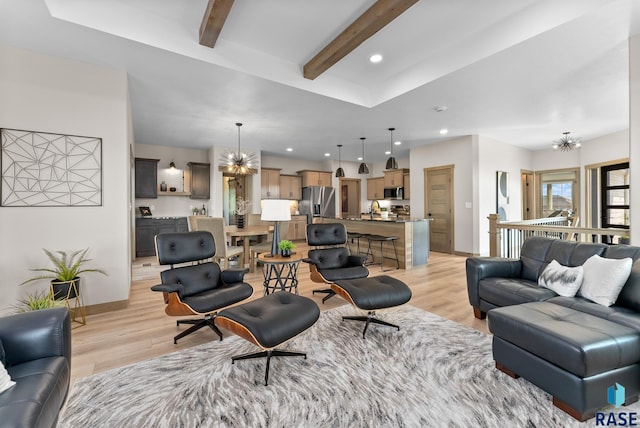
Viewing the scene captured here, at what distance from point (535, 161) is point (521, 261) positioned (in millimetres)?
6928

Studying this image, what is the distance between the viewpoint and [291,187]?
905 cm

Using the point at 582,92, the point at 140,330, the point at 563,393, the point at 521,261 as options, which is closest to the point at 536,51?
the point at 582,92

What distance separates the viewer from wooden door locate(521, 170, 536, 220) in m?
8.03

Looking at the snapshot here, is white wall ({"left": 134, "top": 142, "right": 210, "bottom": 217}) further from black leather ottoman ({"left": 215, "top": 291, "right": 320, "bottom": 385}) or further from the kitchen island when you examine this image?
black leather ottoman ({"left": 215, "top": 291, "right": 320, "bottom": 385})

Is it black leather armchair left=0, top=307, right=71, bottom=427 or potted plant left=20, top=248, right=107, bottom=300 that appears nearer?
black leather armchair left=0, top=307, right=71, bottom=427

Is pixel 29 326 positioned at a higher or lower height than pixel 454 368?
higher

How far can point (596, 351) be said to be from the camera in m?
1.52

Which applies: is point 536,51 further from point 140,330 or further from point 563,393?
point 140,330

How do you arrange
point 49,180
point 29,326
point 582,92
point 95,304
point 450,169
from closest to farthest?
point 29,326, point 49,180, point 95,304, point 582,92, point 450,169

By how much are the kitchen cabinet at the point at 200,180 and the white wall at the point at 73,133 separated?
3.83 meters

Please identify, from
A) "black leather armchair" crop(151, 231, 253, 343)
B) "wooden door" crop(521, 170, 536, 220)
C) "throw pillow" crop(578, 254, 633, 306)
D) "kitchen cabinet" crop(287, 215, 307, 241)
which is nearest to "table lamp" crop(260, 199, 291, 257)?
"black leather armchair" crop(151, 231, 253, 343)

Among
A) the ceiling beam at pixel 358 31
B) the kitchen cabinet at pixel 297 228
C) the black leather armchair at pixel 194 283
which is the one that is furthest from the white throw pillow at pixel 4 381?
the kitchen cabinet at pixel 297 228

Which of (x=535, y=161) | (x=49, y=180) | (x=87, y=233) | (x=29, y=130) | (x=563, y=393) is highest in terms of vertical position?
(x=535, y=161)

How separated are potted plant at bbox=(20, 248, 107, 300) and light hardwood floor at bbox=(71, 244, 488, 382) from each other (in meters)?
0.39
